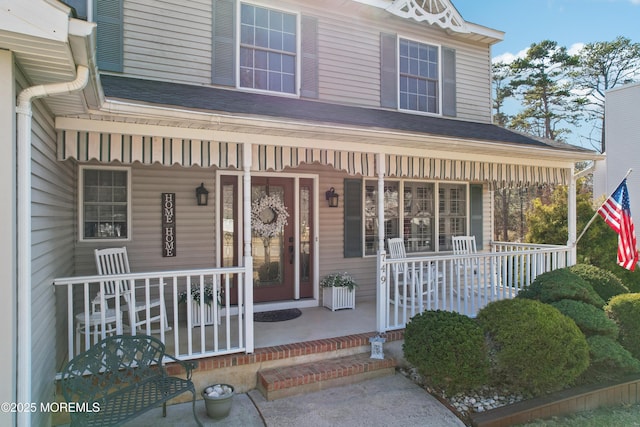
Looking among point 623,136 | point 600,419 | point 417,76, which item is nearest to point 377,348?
point 600,419

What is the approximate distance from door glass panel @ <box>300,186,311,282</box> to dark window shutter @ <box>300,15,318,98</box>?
1605mm

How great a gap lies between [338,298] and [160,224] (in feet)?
9.30

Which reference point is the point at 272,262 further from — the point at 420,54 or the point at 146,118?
the point at 420,54

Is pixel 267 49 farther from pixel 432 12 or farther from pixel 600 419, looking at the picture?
pixel 600 419

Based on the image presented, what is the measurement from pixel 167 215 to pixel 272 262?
1.71m

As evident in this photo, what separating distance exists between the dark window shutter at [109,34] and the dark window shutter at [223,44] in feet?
4.04

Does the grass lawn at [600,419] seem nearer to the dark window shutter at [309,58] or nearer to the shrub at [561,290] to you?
the shrub at [561,290]

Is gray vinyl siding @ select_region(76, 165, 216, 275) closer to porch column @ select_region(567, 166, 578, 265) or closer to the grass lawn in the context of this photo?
the grass lawn

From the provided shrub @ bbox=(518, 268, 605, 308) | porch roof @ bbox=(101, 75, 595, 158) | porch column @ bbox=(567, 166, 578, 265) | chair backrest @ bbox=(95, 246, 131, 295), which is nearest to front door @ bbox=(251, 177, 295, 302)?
porch roof @ bbox=(101, 75, 595, 158)

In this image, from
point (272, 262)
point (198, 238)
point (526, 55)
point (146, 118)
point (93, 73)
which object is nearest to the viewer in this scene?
point (93, 73)

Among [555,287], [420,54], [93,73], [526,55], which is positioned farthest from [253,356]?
[526,55]

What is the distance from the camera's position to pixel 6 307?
227cm

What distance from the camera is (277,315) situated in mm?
5762

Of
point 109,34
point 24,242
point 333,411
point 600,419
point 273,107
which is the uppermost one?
point 109,34
